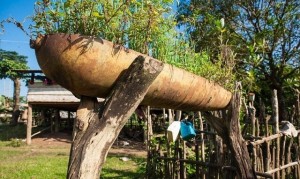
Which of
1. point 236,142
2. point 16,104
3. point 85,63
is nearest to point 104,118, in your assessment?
point 85,63

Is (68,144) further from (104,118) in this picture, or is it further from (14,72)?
(104,118)

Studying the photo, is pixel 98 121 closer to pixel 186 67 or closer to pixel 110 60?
pixel 110 60

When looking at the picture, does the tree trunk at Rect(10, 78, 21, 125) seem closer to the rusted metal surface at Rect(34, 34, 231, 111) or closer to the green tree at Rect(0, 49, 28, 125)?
the green tree at Rect(0, 49, 28, 125)

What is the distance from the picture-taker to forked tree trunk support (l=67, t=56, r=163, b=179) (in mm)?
2117

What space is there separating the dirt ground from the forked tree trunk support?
1155cm

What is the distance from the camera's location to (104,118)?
223 centimetres

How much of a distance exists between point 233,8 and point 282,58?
260 centimetres

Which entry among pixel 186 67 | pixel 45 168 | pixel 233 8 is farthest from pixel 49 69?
pixel 233 8

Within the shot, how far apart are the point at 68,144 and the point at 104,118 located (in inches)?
605

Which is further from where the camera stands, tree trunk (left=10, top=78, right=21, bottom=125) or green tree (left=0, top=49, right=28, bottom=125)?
green tree (left=0, top=49, right=28, bottom=125)

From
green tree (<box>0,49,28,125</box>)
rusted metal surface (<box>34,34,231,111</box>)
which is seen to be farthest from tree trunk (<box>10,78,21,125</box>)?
rusted metal surface (<box>34,34,231,111</box>)

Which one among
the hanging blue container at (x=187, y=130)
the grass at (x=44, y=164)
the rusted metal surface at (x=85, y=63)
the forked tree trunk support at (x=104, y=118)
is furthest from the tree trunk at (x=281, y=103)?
the forked tree trunk support at (x=104, y=118)

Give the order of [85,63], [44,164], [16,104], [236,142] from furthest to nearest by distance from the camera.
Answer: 1. [16,104]
2. [44,164]
3. [236,142]
4. [85,63]

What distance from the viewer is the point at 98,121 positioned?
7.29ft
